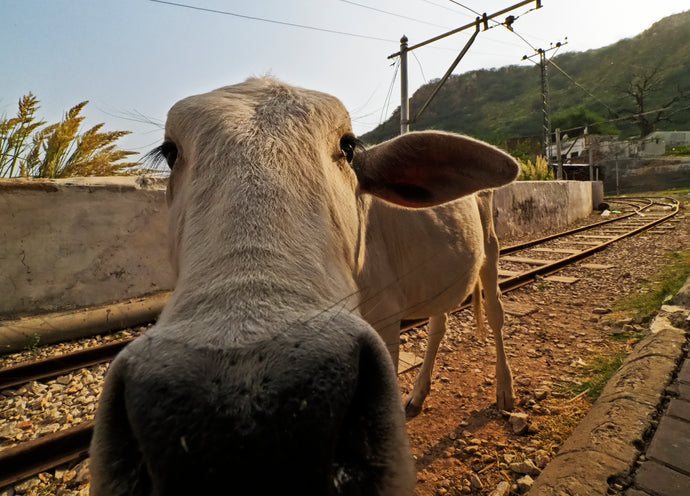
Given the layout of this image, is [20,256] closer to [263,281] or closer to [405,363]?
[405,363]

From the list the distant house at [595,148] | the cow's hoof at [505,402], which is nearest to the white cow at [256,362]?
the cow's hoof at [505,402]

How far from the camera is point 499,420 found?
2.97 metres

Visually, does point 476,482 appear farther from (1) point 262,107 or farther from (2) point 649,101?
(2) point 649,101

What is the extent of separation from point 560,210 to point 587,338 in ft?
42.0

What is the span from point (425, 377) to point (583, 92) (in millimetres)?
90579

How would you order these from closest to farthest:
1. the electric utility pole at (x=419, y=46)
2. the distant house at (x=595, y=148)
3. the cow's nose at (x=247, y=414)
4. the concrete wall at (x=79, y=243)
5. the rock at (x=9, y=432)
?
the cow's nose at (x=247, y=414) → the rock at (x=9, y=432) → the concrete wall at (x=79, y=243) → the electric utility pole at (x=419, y=46) → the distant house at (x=595, y=148)

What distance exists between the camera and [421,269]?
2.79 meters

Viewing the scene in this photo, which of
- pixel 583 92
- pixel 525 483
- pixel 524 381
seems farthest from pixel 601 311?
pixel 583 92

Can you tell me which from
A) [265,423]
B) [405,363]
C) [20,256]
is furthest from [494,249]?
[20,256]

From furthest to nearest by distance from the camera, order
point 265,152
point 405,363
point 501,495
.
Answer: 1. point 405,363
2. point 501,495
3. point 265,152

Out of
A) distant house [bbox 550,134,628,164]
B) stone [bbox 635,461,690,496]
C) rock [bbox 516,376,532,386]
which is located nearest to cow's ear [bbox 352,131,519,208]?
stone [bbox 635,461,690,496]

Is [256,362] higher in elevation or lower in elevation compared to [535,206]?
higher

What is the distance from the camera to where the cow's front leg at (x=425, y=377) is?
3.19m

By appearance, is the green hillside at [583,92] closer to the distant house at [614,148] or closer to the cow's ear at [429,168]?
the distant house at [614,148]
